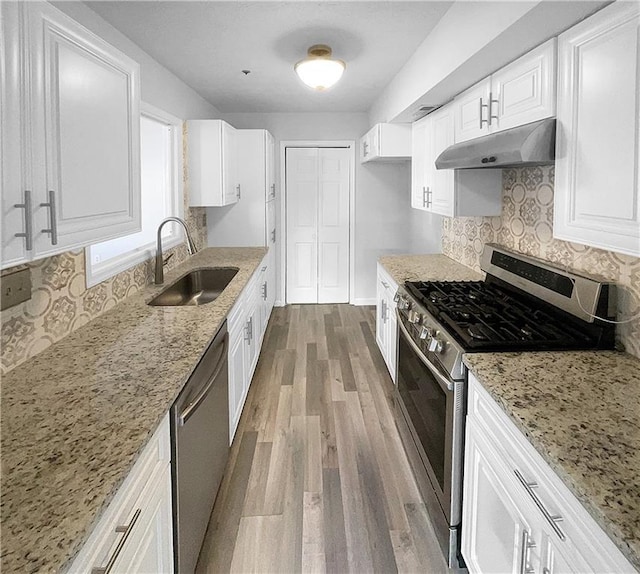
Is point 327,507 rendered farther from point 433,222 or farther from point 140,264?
point 433,222

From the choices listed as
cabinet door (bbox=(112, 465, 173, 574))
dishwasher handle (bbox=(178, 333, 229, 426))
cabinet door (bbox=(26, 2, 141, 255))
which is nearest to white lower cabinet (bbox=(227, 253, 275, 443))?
dishwasher handle (bbox=(178, 333, 229, 426))

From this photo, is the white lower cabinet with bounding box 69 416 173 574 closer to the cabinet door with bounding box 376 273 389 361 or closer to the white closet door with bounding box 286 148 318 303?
the cabinet door with bounding box 376 273 389 361

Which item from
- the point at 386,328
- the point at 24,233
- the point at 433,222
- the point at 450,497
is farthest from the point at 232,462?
the point at 433,222

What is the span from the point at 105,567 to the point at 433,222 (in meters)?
4.42

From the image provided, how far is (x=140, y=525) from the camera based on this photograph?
1316mm

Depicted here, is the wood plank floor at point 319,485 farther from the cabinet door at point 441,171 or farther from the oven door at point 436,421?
the cabinet door at point 441,171

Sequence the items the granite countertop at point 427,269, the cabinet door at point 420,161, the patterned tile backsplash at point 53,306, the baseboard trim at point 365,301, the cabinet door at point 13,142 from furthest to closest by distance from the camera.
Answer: the baseboard trim at point 365,301 → the cabinet door at point 420,161 → the granite countertop at point 427,269 → the patterned tile backsplash at point 53,306 → the cabinet door at point 13,142

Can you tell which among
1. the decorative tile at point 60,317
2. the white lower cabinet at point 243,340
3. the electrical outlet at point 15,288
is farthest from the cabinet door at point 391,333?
the electrical outlet at point 15,288

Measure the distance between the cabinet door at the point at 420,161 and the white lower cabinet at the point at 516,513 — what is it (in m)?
2.24

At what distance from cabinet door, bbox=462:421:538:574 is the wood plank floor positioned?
0.33 metres

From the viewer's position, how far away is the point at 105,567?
1.07m

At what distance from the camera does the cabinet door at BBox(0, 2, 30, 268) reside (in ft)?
3.95

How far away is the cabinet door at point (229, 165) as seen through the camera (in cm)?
466

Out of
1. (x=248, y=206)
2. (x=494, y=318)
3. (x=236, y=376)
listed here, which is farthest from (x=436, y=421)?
(x=248, y=206)
